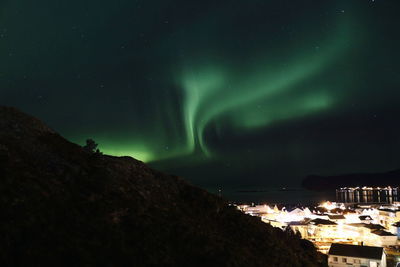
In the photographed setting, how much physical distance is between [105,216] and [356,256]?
23.9 m

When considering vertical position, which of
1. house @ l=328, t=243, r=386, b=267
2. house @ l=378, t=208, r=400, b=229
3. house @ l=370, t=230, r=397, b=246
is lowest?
house @ l=328, t=243, r=386, b=267

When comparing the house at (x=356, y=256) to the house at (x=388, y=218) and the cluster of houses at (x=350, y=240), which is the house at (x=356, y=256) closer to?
the cluster of houses at (x=350, y=240)

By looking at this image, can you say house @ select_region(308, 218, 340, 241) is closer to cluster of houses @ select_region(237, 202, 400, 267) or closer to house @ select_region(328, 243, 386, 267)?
cluster of houses @ select_region(237, 202, 400, 267)

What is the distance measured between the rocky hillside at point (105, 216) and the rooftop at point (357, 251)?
454cm

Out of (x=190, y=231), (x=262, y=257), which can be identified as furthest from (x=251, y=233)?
(x=190, y=231)

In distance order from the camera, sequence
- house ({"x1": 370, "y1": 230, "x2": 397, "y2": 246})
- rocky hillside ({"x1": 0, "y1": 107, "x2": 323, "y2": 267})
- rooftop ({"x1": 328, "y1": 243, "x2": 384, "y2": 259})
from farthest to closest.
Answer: house ({"x1": 370, "y1": 230, "x2": 397, "y2": 246}) → rooftop ({"x1": 328, "y1": 243, "x2": 384, "y2": 259}) → rocky hillside ({"x1": 0, "y1": 107, "x2": 323, "y2": 267})

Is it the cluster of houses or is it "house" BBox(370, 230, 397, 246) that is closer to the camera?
the cluster of houses

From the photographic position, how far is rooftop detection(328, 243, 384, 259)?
29720mm

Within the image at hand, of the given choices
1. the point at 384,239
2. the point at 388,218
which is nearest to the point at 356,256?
the point at 384,239

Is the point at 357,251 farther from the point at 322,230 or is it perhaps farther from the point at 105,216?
the point at 105,216

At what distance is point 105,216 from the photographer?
17.7 metres

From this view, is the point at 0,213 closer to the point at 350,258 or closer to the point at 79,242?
the point at 79,242

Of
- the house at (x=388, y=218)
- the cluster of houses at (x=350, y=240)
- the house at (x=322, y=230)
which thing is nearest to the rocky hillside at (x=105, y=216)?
the cluster of houses at (x=350, y=240)

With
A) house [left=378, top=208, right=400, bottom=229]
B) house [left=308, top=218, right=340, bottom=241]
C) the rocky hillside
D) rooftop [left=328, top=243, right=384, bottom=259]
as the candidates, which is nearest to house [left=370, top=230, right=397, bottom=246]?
house [left=308, top=218, right=340, bottom=241]
